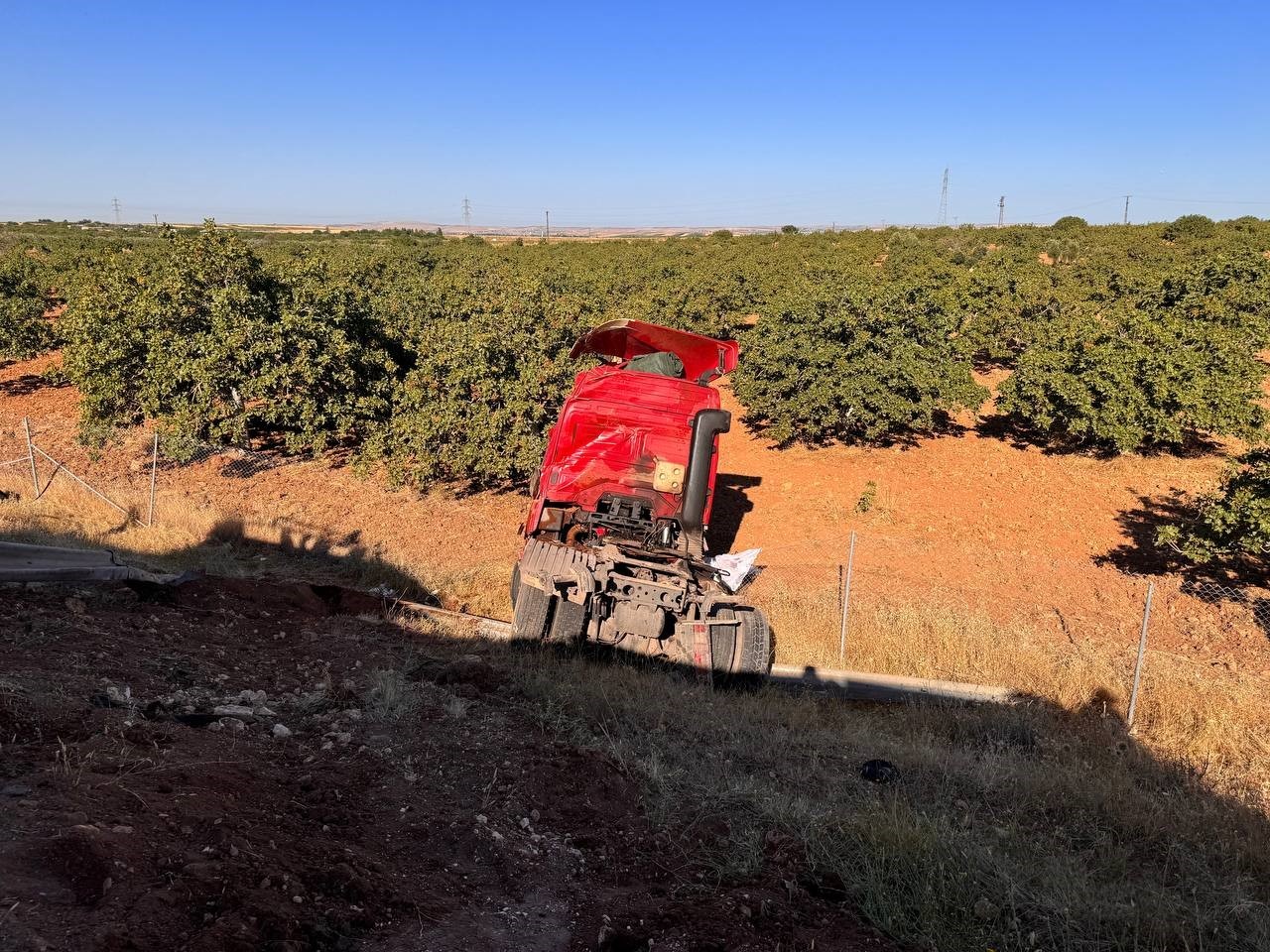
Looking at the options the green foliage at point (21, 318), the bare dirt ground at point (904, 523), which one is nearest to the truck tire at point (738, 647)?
the bare dirt ground at point (904, 523)

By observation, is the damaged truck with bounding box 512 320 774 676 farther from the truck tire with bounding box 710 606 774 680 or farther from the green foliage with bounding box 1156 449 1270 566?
the green foliage with bounding box 1156 449 1270 566

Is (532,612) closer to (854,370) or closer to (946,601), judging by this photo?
(946,601)

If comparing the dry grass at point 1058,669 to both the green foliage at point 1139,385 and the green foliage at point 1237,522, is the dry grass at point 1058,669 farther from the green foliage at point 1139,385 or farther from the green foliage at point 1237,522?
the green foliage at point 1139,385

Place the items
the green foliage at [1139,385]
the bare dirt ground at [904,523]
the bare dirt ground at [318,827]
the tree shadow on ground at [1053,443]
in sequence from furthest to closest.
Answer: the tree shadow on ground at [1053,443]
the green foliage at [1139,385]
the bare dirt ground at [904,523]
the bare dirt ground at [318,827]

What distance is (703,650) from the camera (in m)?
7.84

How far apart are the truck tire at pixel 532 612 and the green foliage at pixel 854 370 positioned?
11080 millimetres

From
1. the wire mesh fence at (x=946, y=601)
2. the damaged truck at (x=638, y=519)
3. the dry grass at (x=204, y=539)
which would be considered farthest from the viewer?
the dry grass at (x=204, y=539)

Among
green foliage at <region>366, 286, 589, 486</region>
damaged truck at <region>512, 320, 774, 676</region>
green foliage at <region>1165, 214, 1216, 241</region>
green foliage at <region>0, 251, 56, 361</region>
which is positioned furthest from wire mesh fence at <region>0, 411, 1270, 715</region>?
green foliage at <region>1165, 214, 1216, 241</region>

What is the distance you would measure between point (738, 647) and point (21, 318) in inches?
958

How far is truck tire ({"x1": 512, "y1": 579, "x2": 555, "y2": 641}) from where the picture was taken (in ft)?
26.0

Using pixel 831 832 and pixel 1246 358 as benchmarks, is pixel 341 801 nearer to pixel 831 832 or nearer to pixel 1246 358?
pixel 831 832

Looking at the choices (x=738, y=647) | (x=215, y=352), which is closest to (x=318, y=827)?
(x=738, y=647)

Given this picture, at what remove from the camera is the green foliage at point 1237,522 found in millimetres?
9836

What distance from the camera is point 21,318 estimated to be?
22.8 meters
